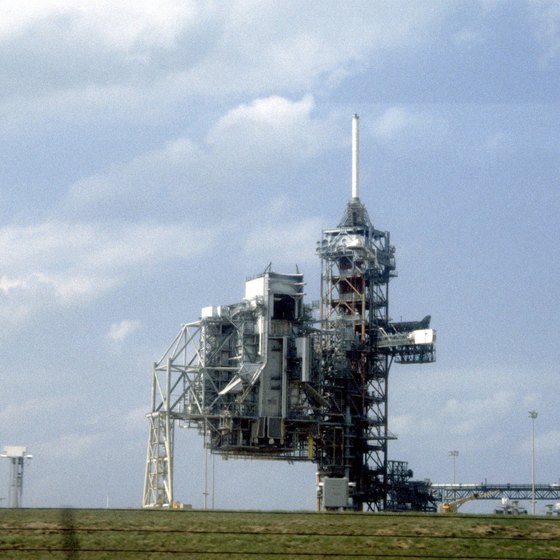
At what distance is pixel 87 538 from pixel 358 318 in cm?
6558

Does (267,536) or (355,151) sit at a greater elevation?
(355,151)

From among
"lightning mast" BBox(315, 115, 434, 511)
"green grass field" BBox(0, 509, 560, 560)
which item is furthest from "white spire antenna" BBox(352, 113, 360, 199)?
"green grass field" BBox(0, 509, 560, 560)

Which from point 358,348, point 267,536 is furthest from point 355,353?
point 267,536

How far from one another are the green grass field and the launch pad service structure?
39786mm

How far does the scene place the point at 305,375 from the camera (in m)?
110

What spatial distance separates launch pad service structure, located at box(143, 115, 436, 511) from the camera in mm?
110250

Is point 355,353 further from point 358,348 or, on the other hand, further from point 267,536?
point 267,536

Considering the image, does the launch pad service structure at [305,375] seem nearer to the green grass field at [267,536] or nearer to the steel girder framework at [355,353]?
the steel girder framework at [355,353]

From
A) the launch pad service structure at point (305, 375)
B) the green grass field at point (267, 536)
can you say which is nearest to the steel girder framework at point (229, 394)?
the launch pad service structure at point (305, 375)

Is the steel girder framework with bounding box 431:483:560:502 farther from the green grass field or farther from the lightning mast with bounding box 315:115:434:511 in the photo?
the green grass field

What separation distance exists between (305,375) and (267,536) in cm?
4949

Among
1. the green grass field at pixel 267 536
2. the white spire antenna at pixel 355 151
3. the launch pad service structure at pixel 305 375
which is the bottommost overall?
the green grass field at pixel 267 536

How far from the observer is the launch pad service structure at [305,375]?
110 m

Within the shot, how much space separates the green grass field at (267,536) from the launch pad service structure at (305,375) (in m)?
39.8
